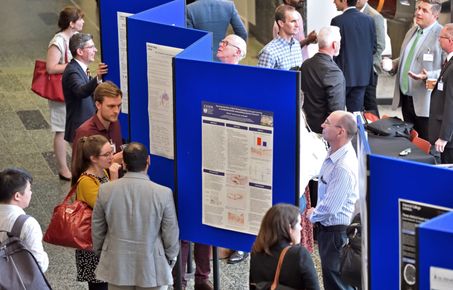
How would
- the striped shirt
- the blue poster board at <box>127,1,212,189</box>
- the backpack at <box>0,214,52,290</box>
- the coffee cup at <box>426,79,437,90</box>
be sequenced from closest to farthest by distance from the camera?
the backpack at <box>0,214,52,290</box> → the striped shirt → the blue poster board at <box>127,1,212,189</box> → the coffee cup at <box>426,79,437,90</box>

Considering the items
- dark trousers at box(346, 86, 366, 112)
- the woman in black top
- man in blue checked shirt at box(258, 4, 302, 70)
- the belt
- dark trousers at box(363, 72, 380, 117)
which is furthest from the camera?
dark trousers at box(363, 72, 380, 117)

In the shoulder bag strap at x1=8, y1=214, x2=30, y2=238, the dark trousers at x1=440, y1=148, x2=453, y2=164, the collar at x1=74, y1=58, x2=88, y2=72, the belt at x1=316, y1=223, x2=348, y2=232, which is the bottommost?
the dark trousers at x1=440, y1=148, x2=453, y2=164

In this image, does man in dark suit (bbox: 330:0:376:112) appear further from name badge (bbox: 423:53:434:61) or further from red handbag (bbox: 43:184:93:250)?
red handbag (bbox: 43:184:93:250)

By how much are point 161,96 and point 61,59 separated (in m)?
2.59

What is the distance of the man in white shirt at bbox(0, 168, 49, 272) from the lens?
5215mm

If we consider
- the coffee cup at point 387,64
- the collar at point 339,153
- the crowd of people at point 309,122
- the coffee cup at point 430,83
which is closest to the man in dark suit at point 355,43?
the crowd of people at point 309,122

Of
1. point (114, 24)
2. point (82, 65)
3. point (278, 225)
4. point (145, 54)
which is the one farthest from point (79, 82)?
point (278, 225)

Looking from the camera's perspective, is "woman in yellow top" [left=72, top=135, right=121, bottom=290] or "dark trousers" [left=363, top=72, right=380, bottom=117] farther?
"dark trousers" [left=363, top=72, right=380, bottom=117]

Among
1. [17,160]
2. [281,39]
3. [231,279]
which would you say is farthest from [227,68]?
[17,160]

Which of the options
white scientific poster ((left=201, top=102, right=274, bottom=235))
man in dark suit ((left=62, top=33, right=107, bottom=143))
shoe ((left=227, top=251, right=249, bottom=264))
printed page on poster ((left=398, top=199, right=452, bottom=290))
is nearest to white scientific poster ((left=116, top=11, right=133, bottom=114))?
man in dark suit ((left=62, top=33, right=107, bottom=143))

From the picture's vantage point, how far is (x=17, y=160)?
30.3 ft

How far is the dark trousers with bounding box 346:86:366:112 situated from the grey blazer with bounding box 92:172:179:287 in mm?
3937

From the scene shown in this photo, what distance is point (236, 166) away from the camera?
18.2 ft

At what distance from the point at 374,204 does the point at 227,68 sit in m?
1.36
